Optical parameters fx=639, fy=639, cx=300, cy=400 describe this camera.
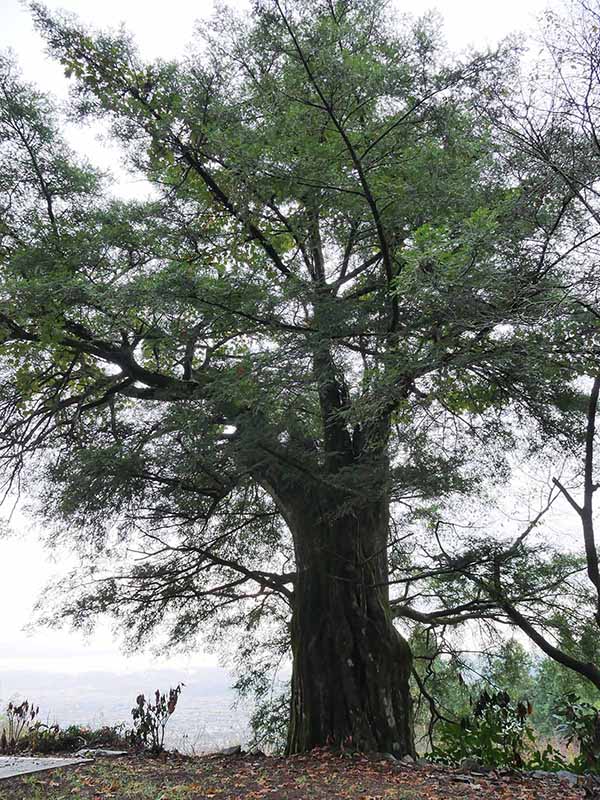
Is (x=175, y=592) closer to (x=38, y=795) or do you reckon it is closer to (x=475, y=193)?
(x=38, y=795)

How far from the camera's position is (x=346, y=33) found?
12.9ft

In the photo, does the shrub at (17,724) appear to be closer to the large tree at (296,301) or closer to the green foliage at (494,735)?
the large tree at (296,301)

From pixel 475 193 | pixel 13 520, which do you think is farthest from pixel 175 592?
pixel 475 193

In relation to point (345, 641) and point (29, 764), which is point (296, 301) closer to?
point (345, 641)

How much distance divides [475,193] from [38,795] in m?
4.83

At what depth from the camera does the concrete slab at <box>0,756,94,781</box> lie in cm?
493

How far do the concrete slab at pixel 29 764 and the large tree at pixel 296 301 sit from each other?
4.91 feet

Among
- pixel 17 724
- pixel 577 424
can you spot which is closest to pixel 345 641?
pixel 577 424

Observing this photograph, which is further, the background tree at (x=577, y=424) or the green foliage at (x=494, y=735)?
the green foliage at (x=494, y=735)

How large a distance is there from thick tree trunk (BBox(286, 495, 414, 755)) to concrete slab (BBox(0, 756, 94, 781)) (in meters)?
1.94

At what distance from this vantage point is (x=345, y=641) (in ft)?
19.0

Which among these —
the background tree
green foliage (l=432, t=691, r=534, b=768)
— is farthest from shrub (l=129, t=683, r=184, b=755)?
the background tree

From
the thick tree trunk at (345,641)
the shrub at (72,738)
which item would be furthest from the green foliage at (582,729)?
the shrub at (72,738)

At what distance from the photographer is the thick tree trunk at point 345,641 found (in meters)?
5.52
